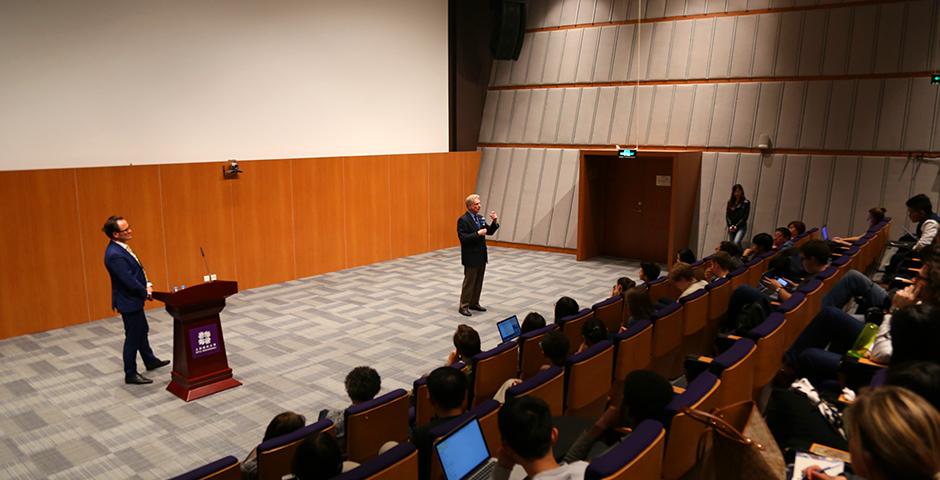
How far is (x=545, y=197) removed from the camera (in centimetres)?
1183

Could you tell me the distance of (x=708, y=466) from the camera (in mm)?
2715

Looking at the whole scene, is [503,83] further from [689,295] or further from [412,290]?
Answer: [689,295]

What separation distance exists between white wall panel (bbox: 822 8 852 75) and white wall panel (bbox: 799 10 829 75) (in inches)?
3.1

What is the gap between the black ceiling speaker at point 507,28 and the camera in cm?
1152

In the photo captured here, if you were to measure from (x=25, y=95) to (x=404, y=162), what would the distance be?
5.62 m

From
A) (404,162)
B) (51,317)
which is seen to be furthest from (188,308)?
(404,162)

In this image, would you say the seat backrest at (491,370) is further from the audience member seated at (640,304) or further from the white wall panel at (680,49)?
the white wall panel at (680,49)

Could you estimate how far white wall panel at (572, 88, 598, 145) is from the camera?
1140 cm

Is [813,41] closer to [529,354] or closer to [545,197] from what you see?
[545,197]

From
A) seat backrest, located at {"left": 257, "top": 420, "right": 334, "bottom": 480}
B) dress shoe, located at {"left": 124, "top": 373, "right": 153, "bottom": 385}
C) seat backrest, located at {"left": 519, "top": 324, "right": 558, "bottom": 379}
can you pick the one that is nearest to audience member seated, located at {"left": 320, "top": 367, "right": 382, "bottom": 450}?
seat backrest, located at {"left": 257, "top": 420, "right": 334, "bottom": 480}

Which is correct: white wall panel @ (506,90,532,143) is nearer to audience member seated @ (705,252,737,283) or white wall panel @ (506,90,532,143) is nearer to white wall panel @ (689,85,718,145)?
white wall panel @ (689,85,718,145)

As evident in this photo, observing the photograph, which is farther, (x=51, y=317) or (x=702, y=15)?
(x=702, y=15)

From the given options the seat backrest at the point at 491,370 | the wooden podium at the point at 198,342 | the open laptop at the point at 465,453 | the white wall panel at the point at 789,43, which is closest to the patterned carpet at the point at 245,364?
the wooden podium at the point at 198,342

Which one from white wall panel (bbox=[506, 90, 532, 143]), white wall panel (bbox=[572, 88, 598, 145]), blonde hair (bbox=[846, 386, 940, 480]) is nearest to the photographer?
blonde hair (bbox=[846, 386, 940, 480])
